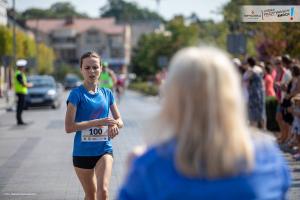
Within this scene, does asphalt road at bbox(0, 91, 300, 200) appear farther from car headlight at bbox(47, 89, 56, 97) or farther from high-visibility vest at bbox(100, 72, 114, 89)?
car headlight at bbox(47, 89, 56, 97)

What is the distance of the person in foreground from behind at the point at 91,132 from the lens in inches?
263

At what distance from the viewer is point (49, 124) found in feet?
80.9

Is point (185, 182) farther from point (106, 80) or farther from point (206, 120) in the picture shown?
point (106, 80)

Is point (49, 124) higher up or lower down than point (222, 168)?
lower down

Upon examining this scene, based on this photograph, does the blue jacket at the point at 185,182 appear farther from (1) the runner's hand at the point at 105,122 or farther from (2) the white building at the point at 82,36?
(2) the white building at the point at 82,36

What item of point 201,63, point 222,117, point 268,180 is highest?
point 201,63

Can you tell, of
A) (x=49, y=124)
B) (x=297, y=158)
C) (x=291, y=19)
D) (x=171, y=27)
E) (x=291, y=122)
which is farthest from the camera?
(x=171, y=27)

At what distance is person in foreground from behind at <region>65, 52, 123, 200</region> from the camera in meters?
6.68

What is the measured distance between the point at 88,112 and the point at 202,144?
13.3 ft

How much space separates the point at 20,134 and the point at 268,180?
18238 millimetres

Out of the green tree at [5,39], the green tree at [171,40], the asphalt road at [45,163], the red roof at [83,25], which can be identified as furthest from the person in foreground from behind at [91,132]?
the red roof at [83,25]

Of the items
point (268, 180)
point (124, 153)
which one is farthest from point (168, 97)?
point (124, 153)

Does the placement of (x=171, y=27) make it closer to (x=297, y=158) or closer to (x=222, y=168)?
(x=297, y=158)

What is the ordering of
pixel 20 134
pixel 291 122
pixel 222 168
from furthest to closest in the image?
pixel 20 134 → pixel 291 122 → pixel 222 168
